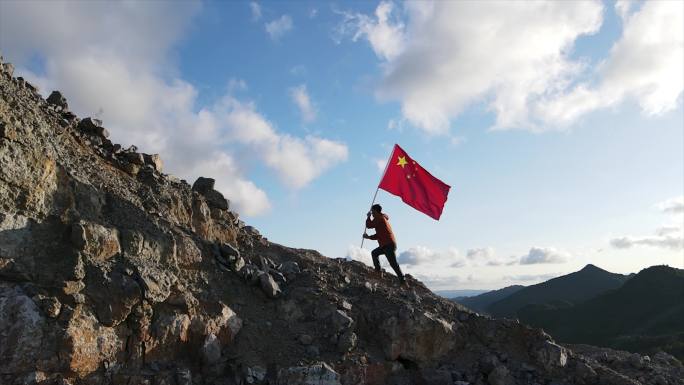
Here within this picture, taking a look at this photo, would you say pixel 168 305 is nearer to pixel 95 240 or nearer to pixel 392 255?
pixel 95 240

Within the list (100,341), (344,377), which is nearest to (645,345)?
(344,377)

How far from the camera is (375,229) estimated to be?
14.0m

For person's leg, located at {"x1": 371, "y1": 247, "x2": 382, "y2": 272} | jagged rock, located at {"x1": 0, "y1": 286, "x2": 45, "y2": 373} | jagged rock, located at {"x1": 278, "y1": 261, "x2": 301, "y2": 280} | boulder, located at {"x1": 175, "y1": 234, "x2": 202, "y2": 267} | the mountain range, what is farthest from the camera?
the mountain range

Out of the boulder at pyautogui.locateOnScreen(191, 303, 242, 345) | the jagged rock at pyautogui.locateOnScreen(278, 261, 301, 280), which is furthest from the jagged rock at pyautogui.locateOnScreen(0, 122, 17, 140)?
the jagged rock at pyautogui.locateOnScreen(278, 261, 301, 280)

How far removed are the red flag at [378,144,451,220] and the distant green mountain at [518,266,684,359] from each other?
55.0 m

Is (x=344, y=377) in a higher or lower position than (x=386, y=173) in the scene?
lower

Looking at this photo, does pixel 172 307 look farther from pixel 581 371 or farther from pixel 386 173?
pixel 581 371

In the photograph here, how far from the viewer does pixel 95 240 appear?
917cm

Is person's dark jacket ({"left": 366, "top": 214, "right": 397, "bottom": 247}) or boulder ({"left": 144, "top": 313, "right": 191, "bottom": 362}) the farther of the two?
person's dark jacket ({"left": 366, "top": 214, "right": 397, "bottom": 247})

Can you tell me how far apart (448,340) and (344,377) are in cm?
299

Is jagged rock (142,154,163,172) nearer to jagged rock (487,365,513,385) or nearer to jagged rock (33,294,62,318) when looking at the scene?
jagged rock (33,294,62,318)

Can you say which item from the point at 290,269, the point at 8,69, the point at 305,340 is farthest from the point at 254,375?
the point at 8,69

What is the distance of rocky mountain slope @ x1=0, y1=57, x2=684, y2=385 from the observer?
320 inches

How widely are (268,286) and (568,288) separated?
138139 mm
